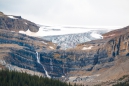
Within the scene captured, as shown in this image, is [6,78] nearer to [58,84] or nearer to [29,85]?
[29,85]

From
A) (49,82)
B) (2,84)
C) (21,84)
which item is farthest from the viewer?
(49,82)

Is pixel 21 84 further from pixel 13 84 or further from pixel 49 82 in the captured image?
pixel 49 82

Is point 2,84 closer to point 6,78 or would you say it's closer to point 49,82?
point 6,78

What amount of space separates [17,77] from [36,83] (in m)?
8.29

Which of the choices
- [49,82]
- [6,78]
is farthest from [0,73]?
[49,82]

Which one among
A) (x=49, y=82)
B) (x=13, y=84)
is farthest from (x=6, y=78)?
(x=49, y=82)

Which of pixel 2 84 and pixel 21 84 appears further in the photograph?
pixel 21 84

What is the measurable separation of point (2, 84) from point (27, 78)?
1948 centimetres

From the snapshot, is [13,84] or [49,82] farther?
[49,82]

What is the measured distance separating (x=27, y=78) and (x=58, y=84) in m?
14.6

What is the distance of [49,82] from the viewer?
17738 centimetres

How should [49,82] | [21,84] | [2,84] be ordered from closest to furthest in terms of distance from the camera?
1. [2,84]
2. [21,84]
3. [49,82]

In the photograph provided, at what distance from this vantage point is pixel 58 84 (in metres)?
178

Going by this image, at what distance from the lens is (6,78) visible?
163m
